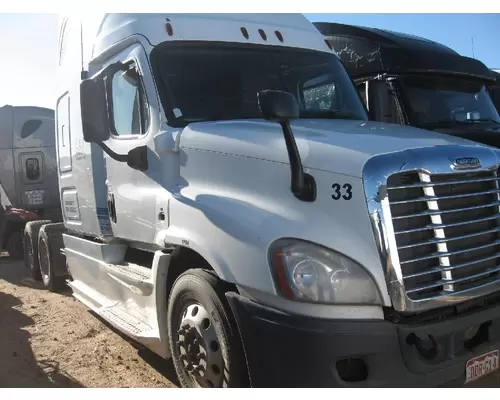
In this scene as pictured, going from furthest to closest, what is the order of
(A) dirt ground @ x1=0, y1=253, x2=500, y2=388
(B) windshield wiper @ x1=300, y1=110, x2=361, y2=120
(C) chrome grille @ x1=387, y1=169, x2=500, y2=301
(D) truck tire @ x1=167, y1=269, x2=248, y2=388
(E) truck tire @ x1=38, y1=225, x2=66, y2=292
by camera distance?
(E) truck tire @ x1=38, y1=225, x2=66, y2=292 < (A) dirt ground @ x1=0, y1=253, x2=500, y2=388 < (B) windshield wiper @ x1=300, y1=110, x2=361, y2=120 < (D) truck tire @ x1=167, y1=269, x2=248, y2=388 < (C) chrome grille @ x1=387, y1=169, x2=500, y2=301

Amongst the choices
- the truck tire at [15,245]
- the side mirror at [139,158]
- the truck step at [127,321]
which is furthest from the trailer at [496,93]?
the truck tire at [15,245]

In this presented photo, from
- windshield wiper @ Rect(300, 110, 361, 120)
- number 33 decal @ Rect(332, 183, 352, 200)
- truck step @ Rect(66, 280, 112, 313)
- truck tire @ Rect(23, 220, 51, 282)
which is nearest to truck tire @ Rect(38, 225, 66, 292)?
truck tire @ Rect(23, 220, 51, 282)

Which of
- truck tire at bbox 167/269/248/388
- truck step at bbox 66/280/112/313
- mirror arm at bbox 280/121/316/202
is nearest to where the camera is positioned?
mirror arm at bbox 280/121/316/202

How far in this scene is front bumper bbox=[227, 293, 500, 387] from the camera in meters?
2.70

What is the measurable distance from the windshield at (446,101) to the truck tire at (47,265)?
218 inches

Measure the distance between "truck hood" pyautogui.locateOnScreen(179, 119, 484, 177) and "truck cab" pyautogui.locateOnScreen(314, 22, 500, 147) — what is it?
2929 millimetres

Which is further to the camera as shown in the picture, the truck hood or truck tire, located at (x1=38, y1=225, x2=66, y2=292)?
truck tire, located at (x1=38, y1=225, x2=66, y2=292)

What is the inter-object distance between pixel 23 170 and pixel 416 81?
839 cm

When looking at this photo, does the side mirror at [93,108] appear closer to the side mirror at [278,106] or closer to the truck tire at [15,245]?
the side mirror at [278,106]

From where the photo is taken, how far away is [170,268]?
12.4 feet

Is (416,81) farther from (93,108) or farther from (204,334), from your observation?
(204,334)

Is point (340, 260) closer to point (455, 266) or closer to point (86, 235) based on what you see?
point (455, 266)

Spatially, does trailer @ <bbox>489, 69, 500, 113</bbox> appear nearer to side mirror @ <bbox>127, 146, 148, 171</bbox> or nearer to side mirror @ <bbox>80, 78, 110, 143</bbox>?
side mirror @ <bbox>127, 146, 148, 171</bbox>

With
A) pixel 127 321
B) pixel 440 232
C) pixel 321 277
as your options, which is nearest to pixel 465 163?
pixel 440 232
